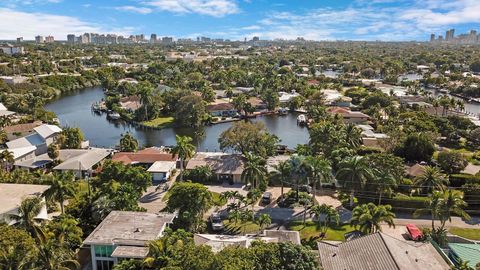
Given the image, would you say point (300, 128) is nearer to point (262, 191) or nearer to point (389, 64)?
point (262, 191)

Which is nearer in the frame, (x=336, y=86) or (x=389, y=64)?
(x=336, y=86)

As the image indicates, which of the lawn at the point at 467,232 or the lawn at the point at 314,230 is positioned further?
the lawn at the point at 467,232

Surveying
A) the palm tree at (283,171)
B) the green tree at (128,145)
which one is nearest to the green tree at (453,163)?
the palm tree at (283,171)

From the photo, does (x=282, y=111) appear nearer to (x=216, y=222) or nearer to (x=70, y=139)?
(x=70, y=139)

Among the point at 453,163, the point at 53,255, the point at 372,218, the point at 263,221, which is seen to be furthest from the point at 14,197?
the point at 453,163

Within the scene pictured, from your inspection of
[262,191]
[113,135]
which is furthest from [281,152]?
[113,135]

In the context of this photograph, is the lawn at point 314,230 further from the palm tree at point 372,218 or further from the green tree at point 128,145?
the green tree at point 128,145
